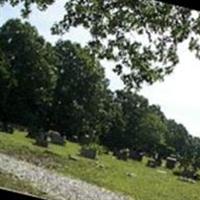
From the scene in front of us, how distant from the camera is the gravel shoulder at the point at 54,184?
2283 cm

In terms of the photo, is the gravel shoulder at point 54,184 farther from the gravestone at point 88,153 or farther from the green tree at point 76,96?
the green tree at point 76,96

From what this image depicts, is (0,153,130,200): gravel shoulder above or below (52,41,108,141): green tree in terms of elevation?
below

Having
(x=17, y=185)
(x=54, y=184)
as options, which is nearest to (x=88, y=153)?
(x=54, y=184)

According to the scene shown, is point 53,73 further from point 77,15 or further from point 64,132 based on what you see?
point 77,15

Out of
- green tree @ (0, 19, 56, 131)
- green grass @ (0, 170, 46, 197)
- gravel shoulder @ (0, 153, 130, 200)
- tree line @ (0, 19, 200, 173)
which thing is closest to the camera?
green grass @ (0, 170, 46, 197)

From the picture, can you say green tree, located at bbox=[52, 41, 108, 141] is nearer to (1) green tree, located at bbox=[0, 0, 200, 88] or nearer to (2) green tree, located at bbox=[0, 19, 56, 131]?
(2) green tree, located at bbox=[0, 19, 56, 131]

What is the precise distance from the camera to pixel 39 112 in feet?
281

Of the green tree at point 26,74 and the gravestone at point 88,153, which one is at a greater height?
the green tree at point 26,74

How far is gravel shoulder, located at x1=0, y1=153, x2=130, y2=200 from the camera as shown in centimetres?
2283

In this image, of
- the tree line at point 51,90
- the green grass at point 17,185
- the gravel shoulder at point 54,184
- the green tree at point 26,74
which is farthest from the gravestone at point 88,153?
the green tree at point 26,74

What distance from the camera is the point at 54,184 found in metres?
24.8

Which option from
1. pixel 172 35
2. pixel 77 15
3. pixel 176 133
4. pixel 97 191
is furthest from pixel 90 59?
pixel 176 133

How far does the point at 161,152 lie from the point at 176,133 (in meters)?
41.8

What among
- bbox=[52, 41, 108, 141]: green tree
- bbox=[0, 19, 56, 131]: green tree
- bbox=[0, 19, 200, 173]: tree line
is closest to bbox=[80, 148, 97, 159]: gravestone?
bbox=[0, 19, 200, 173]: tree line
